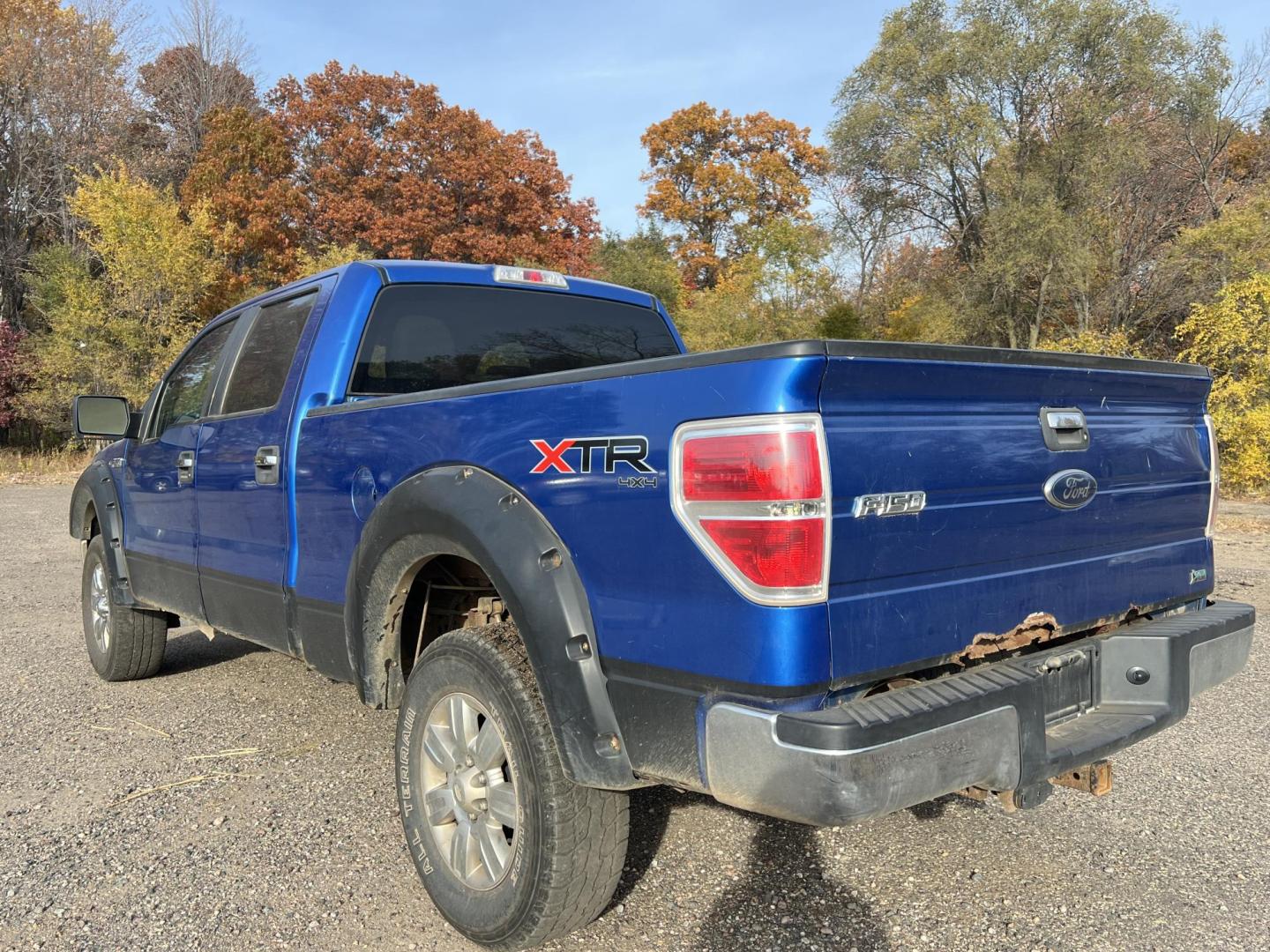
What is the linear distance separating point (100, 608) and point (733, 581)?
4861mm

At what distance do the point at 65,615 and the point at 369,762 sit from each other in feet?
15.6

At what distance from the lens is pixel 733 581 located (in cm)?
190

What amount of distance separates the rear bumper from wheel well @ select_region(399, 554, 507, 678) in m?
1.10

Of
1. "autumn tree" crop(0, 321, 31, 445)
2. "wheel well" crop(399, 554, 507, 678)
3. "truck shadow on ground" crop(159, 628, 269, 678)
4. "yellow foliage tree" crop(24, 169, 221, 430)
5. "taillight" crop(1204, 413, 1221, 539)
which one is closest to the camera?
"wheel well" crop(399, 554, 507, 678)

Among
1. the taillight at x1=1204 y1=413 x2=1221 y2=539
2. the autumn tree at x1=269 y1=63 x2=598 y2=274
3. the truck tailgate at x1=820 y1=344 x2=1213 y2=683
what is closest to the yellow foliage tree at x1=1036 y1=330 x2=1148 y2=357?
the taillight at x1=1204 y1=413 x2=1221 y2=539

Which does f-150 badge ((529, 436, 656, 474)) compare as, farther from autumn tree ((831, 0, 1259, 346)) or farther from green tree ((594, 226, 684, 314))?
green tree ((594, 226, 684, 314))

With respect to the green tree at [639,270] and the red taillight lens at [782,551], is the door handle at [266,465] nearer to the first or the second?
the red taillight lens at [782,551]

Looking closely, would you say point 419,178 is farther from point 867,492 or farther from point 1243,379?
point 867,492

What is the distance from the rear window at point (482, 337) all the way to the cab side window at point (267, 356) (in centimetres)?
39

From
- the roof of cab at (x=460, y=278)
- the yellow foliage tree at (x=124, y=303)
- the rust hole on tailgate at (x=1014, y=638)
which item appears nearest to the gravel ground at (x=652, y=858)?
the rust hole on tailgate at (x=1014, y=638)

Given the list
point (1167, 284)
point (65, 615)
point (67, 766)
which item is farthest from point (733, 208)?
point (67, 766)

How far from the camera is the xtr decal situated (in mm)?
2076

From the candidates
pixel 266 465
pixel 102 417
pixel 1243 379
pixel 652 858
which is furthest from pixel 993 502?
pixel 1243 379

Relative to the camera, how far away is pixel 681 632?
6.55 ft
